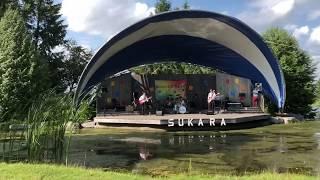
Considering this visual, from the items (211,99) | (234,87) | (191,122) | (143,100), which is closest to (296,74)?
(234,87)

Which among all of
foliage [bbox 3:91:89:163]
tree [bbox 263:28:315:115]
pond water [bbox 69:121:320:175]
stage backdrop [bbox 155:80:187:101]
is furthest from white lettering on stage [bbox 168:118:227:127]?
foliage [bbox 3:91:89:163]

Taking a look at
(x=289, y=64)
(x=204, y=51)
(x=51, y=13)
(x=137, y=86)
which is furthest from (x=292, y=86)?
(x=51, y=13)

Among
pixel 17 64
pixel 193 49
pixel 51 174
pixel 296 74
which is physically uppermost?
pixel 193 49

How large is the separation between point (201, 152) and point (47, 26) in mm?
30945

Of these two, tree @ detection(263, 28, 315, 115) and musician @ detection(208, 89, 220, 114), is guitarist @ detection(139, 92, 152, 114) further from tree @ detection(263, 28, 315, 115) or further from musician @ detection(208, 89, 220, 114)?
tree @ detection(263, 28, 315, 115)

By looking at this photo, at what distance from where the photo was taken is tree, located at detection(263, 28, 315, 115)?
1319 inches

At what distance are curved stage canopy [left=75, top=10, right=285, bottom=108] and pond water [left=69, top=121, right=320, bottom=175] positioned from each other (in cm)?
707

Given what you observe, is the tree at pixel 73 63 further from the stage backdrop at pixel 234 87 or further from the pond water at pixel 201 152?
the pond water at pixel 201 152

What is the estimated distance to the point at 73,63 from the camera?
1676 inches

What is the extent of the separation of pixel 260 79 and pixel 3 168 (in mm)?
24738

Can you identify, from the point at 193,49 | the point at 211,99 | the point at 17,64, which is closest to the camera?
the point at 211,99

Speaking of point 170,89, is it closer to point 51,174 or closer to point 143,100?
point 143,100

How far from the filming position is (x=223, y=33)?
29.0 metres

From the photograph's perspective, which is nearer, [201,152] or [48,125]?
[48,125]
